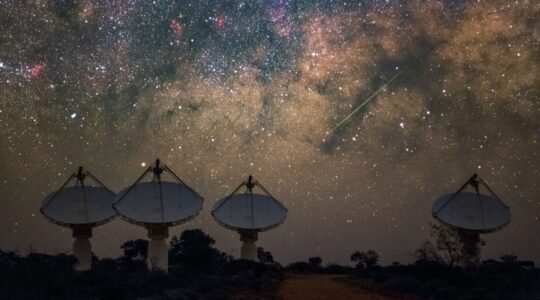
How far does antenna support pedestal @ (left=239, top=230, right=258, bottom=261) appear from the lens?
40.8 m

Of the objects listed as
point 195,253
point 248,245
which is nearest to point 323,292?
point 248,245

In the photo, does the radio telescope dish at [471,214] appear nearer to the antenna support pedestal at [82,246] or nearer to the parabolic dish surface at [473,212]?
the parabolic dish surface at [473,212]

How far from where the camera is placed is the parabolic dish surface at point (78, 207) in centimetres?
3541

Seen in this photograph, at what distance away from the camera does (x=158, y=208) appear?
33.5 meters

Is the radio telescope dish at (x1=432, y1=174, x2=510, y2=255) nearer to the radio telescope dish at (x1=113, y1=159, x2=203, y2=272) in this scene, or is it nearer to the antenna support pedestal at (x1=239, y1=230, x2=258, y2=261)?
A: the antenna support pedestal at (x1=239, y1=230, x2=258, y2=261)

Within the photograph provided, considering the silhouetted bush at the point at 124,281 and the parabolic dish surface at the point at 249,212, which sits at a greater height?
the parabolic dish surface at the point at 249,212

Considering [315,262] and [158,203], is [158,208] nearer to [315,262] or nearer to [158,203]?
[158,203]

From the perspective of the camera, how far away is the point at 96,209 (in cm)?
3659

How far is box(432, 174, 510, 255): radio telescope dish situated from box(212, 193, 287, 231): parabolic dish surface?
A: 978 cm

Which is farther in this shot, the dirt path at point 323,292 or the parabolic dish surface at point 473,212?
the parabolic dish surface at point 473,212

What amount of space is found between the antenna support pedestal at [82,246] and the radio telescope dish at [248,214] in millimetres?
7958

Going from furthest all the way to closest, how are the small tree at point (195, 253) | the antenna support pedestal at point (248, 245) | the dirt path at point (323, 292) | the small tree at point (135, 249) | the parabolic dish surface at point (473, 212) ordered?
the small tree at point (135, 249) → the small tree at point (195, 253) → the antenna support pedestal at point (248, 245) → the parabolic dish surface at point (473, 212) → the dirt path at point (323, 292)

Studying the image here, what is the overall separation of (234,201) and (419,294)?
16398 millimetres

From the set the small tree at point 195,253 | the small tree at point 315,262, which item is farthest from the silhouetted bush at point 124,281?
the small tree at point 315,262
